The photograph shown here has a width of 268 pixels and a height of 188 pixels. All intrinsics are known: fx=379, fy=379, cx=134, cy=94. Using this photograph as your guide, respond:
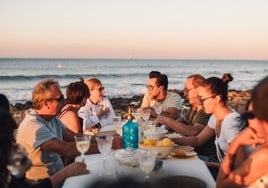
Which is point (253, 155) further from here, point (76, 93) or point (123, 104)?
point (123, 104)

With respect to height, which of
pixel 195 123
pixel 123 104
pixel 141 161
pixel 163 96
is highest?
pixel 141 161

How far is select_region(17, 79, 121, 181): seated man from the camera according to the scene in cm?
284

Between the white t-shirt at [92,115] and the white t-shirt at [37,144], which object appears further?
the white t-shirt at [92,115]

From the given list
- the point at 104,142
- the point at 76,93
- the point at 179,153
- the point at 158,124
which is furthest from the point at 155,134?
the point at 76,93

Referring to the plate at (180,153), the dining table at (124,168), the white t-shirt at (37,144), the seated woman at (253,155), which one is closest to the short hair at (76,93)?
the white t-shirt at (37,144)

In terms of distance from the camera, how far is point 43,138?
2.84m

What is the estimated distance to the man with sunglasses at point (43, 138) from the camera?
9.31 ft

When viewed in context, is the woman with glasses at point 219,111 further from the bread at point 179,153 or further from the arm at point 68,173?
the arm at point 68,173

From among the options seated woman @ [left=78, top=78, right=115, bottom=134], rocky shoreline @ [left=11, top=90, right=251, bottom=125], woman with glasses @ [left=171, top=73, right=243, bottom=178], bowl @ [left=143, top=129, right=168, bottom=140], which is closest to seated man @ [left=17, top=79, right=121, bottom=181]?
bowl @ [left=143, top=129, right=168, bottom=140]

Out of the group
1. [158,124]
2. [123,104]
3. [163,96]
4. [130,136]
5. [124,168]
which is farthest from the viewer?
[123,104]

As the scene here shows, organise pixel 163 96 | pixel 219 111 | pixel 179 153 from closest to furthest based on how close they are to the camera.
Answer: pixel 179 153 → pixel 219 111 → pixel 163 96

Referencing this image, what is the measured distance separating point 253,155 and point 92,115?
11.7 feet

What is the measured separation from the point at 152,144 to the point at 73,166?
2.10ft

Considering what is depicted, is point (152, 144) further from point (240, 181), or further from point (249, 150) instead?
point (240, 181)
